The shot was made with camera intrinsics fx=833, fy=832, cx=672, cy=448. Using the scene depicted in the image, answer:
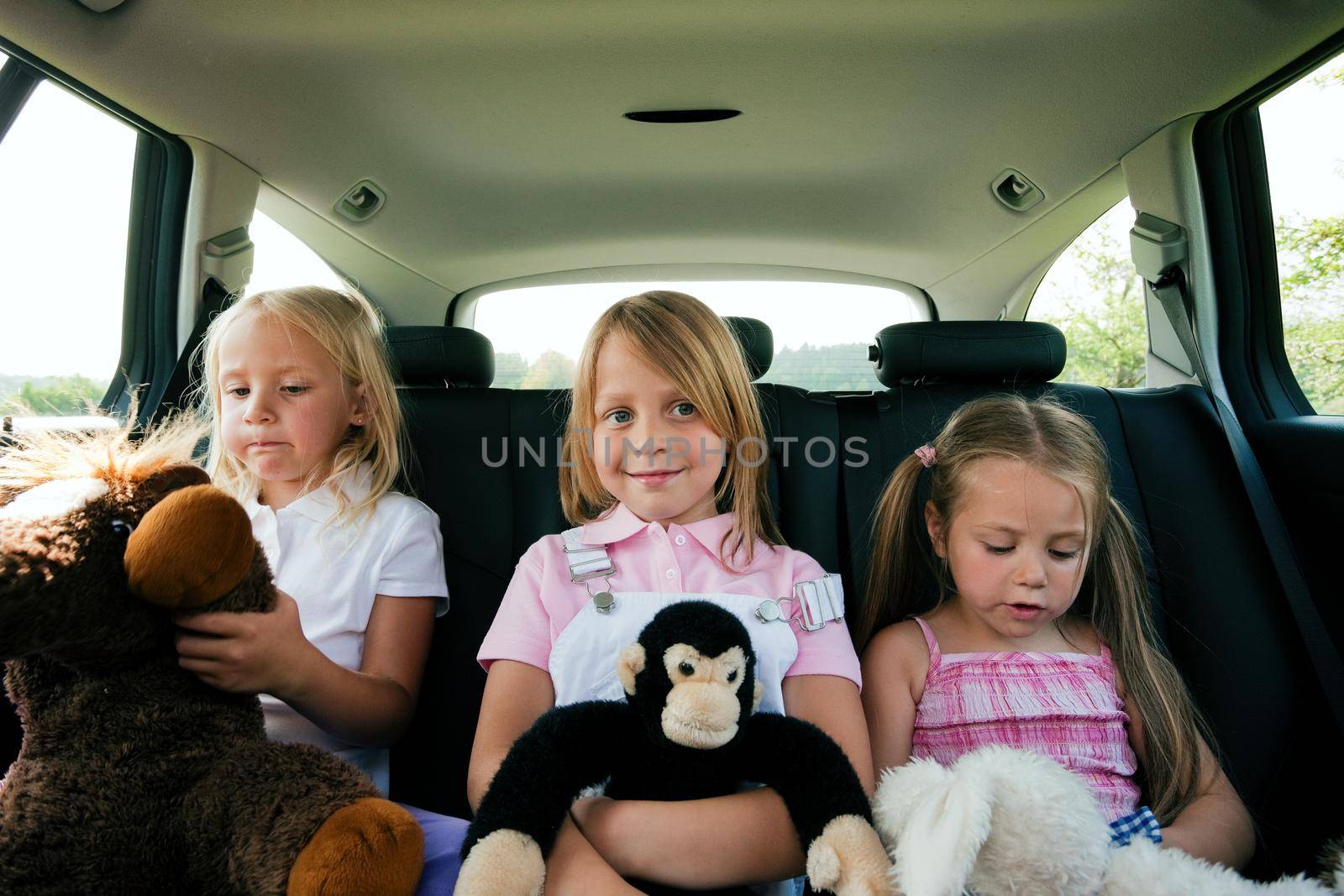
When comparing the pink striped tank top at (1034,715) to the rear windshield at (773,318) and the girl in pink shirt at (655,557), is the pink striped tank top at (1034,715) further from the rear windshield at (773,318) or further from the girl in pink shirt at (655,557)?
the rear windshield at (773,318)

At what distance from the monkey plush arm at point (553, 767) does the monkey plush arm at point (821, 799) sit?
0.16 metres

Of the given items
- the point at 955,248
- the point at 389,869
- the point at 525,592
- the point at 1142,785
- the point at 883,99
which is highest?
the point at 883,99

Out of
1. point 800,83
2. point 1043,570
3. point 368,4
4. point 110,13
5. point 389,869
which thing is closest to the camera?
point 389,869

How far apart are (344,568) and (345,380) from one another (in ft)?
1.17

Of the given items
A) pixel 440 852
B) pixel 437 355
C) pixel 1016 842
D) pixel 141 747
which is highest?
pixel 437 355

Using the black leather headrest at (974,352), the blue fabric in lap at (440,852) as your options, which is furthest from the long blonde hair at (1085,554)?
the blue fabric in lap at (440,852)

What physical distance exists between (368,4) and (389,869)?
173 centimetres

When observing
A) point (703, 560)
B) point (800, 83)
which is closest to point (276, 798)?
point (703, 560)

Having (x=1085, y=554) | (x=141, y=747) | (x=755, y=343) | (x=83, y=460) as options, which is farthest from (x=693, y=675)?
(x=755, y=343)

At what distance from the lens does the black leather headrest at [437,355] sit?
188cm

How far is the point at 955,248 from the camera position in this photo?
9.54 feet

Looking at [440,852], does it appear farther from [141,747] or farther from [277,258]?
[277,258]

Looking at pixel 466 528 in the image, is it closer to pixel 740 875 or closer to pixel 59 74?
pixel 740 875

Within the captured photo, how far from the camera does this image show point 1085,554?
136 centimetres
